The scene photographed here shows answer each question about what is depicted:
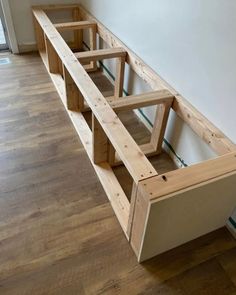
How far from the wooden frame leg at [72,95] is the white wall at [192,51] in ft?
1.78

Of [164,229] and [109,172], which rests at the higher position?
[164,229]

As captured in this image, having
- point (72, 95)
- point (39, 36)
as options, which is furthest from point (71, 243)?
point (39, 36)

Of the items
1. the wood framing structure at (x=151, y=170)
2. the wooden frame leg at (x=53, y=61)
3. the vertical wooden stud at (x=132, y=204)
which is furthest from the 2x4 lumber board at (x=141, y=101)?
the wooden frame leg at (x=53, y=61)

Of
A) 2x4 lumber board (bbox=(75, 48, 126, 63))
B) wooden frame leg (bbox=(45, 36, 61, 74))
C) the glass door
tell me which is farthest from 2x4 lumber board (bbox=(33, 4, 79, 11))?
2x4 lumber board (bbox=(75, 48, 126, 63))

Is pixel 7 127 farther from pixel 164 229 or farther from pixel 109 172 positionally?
pixel 164 229

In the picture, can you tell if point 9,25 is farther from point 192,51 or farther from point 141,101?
point 192,51

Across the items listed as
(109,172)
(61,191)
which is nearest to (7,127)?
(61,191)

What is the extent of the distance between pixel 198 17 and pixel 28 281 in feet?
4.91

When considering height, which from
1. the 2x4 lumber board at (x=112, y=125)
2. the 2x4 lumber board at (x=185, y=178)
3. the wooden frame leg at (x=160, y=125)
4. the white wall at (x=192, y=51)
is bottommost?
A: the wooden frame leg at (x=160, y=125)

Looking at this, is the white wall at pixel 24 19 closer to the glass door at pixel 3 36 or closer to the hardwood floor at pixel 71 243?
the glass door at pixel 3 36

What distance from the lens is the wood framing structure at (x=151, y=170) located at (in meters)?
1.05

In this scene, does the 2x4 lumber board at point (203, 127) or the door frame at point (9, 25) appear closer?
the 2x4 lumber board at point (203, 127)

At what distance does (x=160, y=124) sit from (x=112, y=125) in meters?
0.46

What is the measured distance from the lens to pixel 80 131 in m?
1.99
